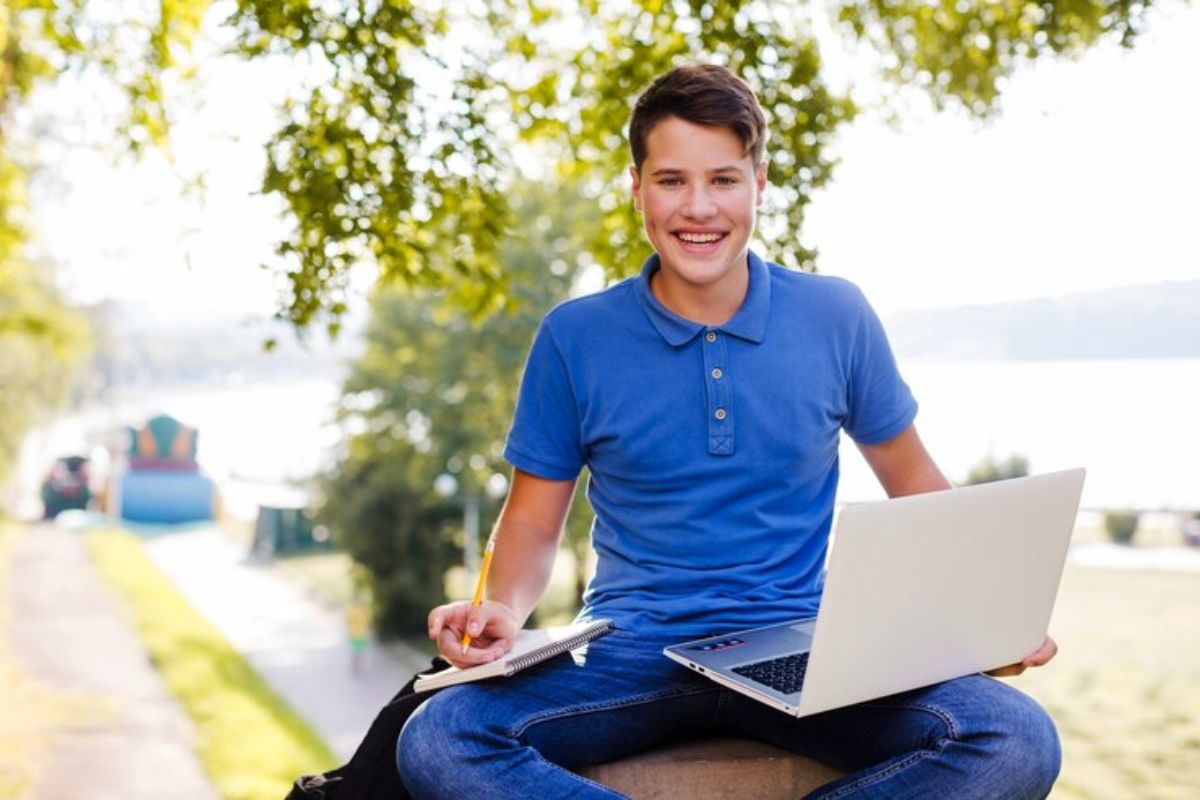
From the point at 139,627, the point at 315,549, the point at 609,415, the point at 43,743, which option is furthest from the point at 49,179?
the point at 315,549

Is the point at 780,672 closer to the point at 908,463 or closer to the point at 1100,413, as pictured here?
the point at 908,463

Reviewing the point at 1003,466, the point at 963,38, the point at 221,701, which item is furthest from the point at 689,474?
the point at 1003,466

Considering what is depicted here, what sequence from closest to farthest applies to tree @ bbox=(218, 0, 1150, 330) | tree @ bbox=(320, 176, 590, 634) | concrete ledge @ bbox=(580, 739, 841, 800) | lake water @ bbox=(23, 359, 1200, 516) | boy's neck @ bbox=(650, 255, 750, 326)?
concrete ledge @ bbox=(580, 739, 841, 800), boy's neck @ bbox=(650, 255, 750, 326), tree @ bbox=(218, 0, 1150, 330), lake water @ bbox=(23, 359, 1200, 516), tree @ bbox=(320, 176, 590, 634)

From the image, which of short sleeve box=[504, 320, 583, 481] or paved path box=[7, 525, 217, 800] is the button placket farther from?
paved path box=[7, 525, 217, 800]

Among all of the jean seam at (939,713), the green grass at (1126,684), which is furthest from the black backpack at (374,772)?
the green grass at (1126,684)

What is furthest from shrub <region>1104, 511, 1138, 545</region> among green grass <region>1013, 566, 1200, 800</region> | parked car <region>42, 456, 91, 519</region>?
parked car <region>42, 456, 91, 519</region>

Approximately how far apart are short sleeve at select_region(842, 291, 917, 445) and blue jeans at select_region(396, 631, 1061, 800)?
383 mm

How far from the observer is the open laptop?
1269 mm

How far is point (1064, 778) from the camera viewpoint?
29.5ft

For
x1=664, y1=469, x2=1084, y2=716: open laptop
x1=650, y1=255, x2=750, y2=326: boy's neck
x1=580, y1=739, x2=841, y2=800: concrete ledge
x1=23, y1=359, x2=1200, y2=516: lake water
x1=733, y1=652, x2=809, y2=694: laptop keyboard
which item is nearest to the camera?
x1=664, y1=469, x2=1084, y2=716: open laptop

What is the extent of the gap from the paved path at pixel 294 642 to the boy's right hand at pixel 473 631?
9432 millimetres

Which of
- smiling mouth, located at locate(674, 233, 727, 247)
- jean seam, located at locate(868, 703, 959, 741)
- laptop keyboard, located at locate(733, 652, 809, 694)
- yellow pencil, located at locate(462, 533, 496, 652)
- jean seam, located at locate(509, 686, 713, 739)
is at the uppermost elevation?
smiling mouth, located at locate(674, 233, 727, 247)

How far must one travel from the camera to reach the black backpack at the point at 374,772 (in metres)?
1.55

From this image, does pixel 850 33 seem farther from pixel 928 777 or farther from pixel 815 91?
pixel 928 777
